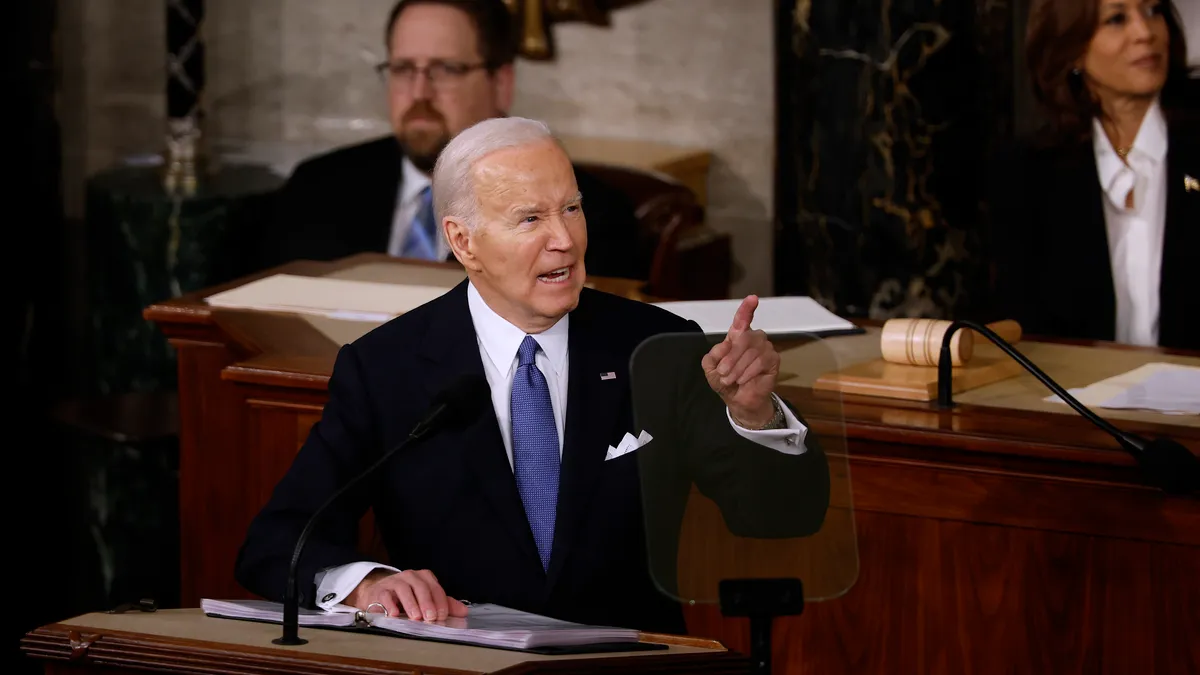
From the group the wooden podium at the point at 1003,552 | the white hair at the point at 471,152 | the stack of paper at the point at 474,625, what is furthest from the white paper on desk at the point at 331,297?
the stack of paper at the point at 474,625

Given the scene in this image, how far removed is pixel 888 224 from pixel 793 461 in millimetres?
3196

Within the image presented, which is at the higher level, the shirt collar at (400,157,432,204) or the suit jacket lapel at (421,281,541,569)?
the shirt collar at (400,157,432,204)

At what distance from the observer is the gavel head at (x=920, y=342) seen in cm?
301

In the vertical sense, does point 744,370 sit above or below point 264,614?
above

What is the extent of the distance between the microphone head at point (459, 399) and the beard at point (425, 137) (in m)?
3.44

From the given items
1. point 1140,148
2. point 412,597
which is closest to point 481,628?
point 412,597

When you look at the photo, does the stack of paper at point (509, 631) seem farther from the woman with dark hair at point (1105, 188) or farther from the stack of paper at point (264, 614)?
the woman with dark hair at point (1105, 188)

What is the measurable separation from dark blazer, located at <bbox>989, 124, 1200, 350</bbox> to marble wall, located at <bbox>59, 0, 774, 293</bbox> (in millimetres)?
1263

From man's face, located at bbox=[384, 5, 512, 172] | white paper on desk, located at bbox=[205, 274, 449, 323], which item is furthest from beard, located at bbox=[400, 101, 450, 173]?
white paper on desk, located at bbox=[205, 274, 449, 323]

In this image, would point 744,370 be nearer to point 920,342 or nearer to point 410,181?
point 920,342

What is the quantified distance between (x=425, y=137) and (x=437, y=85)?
18cm

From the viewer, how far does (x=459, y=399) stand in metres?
2.15

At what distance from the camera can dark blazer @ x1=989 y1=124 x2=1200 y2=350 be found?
4914 mm

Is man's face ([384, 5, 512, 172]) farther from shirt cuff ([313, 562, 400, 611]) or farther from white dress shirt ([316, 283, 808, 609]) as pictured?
shirt cuff ([313, 562, 400, 611])
